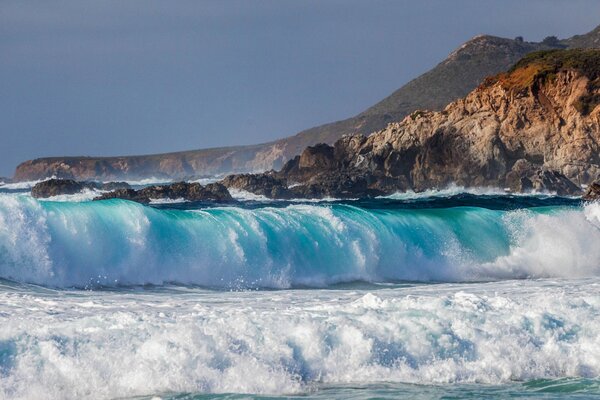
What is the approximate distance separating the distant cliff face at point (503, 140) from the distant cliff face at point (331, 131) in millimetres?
75382

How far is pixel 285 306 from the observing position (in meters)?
14.8

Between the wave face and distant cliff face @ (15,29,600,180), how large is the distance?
117942mm

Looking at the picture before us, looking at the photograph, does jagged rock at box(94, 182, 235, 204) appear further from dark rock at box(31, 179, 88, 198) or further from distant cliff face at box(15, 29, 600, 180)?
distant cliff face at box(15, 29, 600, 180)

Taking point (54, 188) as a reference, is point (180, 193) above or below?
below

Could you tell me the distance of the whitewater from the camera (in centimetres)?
1056

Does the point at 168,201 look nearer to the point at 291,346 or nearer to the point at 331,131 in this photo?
the point at 291,346

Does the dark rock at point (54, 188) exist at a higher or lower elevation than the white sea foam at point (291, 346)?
higher

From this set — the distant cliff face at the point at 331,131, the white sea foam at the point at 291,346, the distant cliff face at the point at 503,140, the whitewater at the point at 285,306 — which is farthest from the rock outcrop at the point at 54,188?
the distant cliff face at the point at 331,131

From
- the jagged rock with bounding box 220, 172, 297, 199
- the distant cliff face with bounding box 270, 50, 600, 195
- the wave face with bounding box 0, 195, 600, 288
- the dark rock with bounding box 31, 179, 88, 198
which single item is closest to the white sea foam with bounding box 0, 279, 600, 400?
the wave face with bounding box 0, 195, 600, 288

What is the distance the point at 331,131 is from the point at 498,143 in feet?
332

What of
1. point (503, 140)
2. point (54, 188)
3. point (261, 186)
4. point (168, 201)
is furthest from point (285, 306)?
point (503, 140)

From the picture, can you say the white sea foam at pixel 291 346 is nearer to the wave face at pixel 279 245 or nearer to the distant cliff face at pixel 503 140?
the wave face at pixel 279 245

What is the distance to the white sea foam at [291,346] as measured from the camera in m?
10.4

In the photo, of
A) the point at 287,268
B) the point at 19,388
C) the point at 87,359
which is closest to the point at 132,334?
the point at 87,359
